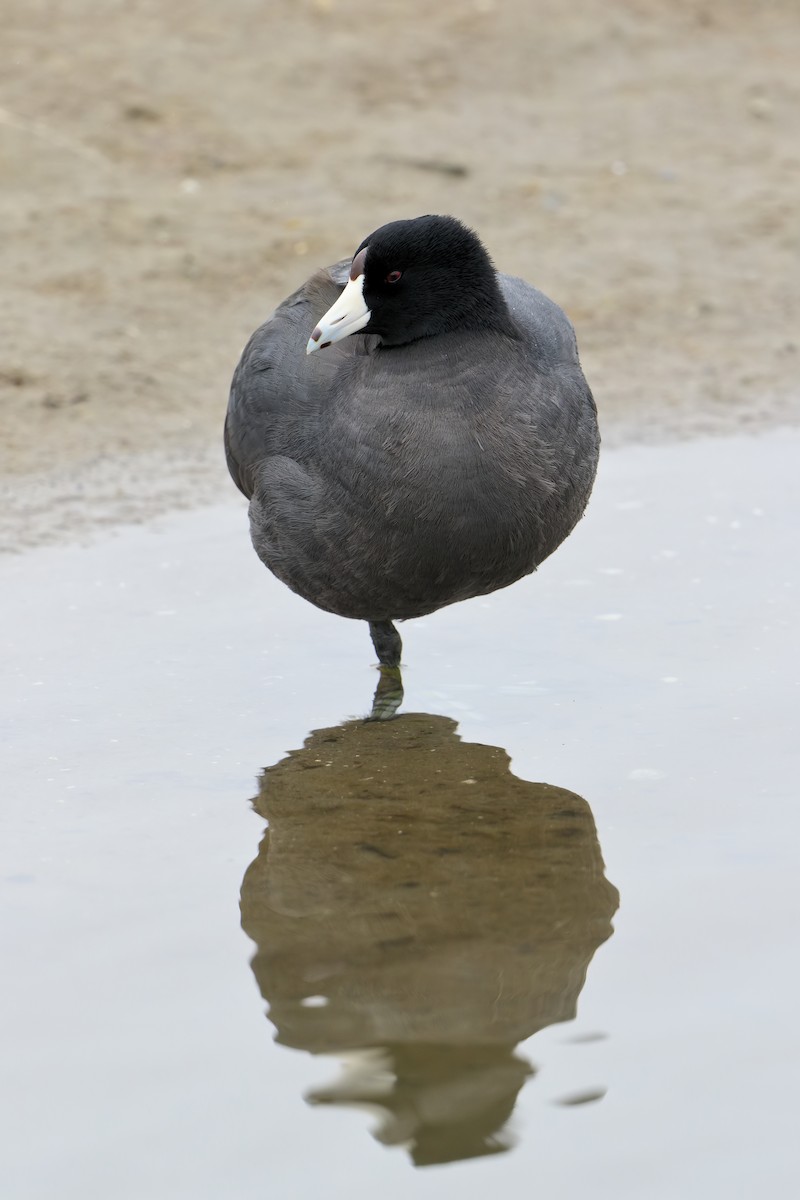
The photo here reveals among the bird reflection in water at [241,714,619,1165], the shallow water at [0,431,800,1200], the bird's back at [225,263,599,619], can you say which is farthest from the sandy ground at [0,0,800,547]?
the bird reflection in water at [241,714,619,1165]

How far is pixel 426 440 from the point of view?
4285mm

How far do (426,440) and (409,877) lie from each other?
1.04 meters

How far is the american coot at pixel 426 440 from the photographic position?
430cm

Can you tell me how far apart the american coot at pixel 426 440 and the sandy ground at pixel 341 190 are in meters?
1.73

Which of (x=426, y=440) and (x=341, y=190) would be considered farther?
(x=341, y=190)

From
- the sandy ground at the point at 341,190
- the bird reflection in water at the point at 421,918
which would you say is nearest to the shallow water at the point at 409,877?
the bird reflection in water at the point at 421,918

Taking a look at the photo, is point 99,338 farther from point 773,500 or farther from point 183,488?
point 773,500

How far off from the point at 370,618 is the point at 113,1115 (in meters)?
1.88

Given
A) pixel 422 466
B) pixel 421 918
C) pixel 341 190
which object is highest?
pixel 341 190

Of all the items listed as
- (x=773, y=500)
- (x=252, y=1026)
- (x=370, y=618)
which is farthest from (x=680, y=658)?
(x=252, y=1026)

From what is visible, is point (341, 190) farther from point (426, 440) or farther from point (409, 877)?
point (409, 877)

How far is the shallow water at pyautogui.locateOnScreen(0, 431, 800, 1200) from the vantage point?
3.06 metres

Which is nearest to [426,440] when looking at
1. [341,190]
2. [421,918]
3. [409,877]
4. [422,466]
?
[422,466]

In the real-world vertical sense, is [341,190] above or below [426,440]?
above
